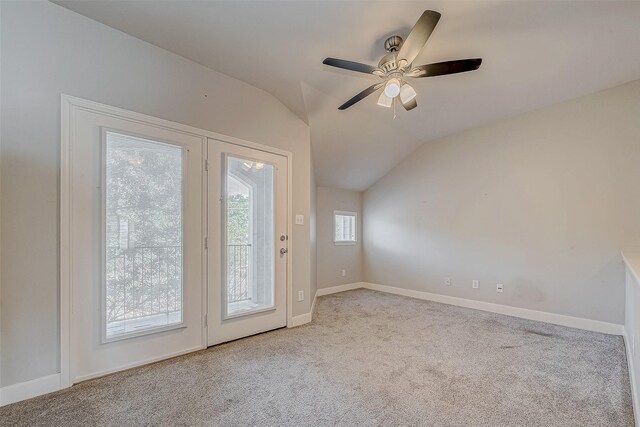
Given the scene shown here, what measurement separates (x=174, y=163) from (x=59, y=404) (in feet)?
5.99

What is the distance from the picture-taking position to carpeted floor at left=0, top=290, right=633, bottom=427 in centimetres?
167

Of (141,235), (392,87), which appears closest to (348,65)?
(392,87)

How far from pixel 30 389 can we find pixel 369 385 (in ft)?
7.34

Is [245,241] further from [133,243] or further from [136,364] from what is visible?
[136,364]

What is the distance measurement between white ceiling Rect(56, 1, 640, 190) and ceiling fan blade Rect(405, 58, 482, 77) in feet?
1.11

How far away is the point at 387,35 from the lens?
2266 mm

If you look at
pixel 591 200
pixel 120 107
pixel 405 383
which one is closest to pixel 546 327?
pixel 591 200

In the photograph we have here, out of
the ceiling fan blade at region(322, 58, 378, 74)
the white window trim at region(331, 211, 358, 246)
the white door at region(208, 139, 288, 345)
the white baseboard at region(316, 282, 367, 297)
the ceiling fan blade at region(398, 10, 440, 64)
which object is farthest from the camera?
the white window trim at region(331, 211, 358, 246)

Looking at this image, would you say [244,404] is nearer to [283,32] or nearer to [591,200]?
[283,32]

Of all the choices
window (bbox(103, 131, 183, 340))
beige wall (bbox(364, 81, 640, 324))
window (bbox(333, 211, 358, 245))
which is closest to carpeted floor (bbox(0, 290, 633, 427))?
window (bbox(103, 131, 183, 340))

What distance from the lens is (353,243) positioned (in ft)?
18.3

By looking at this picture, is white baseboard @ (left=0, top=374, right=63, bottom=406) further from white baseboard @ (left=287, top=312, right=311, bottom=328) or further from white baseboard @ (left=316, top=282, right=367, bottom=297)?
white baseboard @ (left=316, top=282, right=367, bottom=297)

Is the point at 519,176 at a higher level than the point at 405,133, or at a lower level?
lower

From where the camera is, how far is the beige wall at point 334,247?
16.7ft
